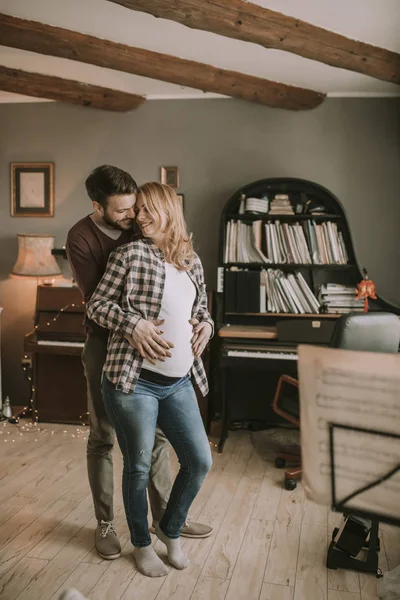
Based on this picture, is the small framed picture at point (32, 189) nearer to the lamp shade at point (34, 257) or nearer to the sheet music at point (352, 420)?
the lamp shade at point (34, 257)

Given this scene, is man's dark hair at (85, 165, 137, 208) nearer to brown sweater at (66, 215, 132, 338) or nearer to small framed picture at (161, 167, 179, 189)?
brown sweater at (66, 215, 132, 338)

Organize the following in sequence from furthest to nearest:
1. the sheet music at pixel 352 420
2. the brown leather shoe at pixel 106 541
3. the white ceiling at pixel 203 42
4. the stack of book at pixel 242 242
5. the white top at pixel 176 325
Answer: the stack of book at pixel 242 242 → the white ceiling at pixel 203 42 → the brown leather shoe at pixel 106 541 → the white top at pixel 176 325 → the sheet music at pixel 352 420

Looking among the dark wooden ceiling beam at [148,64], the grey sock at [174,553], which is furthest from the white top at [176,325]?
the dark wooden ceiling beam at [148,64]

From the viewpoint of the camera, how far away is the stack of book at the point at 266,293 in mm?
4082

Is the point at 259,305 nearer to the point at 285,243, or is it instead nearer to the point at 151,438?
the point at 285,243

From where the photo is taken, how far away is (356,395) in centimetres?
120

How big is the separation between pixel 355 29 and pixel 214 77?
3.64 feet

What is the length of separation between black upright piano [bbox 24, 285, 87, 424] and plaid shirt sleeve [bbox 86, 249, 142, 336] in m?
2.12

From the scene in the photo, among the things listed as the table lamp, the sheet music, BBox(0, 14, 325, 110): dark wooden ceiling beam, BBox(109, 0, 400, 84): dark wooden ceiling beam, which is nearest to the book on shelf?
BBox(0, 14, 325, 110): dark wooden ceiling beam

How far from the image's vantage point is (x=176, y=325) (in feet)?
6.95

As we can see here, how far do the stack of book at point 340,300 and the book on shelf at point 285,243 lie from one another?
7.4 inches

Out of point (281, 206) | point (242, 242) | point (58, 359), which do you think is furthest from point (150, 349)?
point (58, 359)

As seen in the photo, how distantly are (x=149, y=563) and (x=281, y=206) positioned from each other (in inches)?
102

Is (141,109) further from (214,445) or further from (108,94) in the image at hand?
(214,445)
